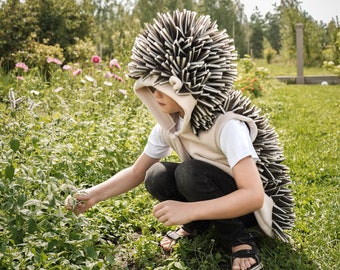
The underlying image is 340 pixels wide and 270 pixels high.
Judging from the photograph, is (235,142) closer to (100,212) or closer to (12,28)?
(100,212)

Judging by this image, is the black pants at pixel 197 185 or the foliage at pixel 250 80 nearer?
the black pants at pixel 197 185

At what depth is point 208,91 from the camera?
6.59 ft

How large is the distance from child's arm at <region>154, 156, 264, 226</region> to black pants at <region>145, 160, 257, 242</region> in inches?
6.2

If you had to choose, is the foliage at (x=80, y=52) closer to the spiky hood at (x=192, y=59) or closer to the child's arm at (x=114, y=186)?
the child's arm at (x=114, y=186)

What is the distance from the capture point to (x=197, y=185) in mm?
2170

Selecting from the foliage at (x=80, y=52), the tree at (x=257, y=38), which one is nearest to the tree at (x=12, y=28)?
the foliage at (x=80, y=52)

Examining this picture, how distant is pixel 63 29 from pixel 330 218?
30.4ft

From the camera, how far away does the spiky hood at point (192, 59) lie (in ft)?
6.44

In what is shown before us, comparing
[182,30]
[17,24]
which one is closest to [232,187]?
[182,30]

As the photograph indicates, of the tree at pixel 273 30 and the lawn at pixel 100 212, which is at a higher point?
the tree at pixel 273 30

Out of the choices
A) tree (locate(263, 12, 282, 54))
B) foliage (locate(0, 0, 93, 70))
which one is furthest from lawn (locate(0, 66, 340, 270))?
tree (locate(263, 12, 282, 54))

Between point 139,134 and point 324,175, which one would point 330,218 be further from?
point 139,134

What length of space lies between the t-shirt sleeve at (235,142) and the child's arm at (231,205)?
0.02 meters

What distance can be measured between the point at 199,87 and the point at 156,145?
56cm
